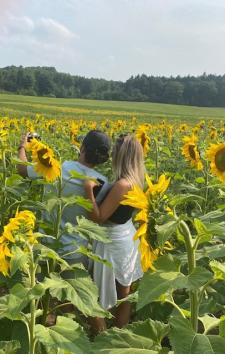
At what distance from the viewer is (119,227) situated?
12.0ft

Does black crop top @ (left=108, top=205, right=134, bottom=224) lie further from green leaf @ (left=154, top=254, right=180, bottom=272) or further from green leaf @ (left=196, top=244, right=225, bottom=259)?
green leaf @ (left=154, top=254, right=180, bottom=272)

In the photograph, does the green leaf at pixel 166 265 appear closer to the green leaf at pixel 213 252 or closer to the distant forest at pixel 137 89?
the green leaf at pixel 213 252

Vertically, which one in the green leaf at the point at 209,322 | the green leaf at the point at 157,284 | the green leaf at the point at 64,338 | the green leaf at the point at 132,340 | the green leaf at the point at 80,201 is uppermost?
the green leaf at the point at 157,284

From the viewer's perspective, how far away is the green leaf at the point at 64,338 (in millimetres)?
1972

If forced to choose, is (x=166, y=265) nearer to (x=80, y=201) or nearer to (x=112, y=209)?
(x=80, y=201)

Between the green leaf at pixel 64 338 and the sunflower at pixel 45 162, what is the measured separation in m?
1.62

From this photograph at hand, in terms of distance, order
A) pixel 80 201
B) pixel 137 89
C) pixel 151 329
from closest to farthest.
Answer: pixel 151 329 < pixel 80 201 < pixel 137 89

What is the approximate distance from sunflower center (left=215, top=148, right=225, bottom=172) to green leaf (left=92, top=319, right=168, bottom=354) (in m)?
2.10

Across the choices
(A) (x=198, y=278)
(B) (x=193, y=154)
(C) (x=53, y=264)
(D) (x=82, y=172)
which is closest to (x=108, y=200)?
(D) (x=82, y=172)

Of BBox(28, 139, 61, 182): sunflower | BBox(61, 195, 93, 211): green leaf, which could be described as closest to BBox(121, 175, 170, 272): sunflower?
BBox(61, 195, 93, 211): green leaf

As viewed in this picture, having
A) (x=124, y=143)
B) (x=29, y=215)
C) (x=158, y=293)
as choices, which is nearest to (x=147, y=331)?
(x=158, y=293)

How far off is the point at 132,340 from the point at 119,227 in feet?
5.96

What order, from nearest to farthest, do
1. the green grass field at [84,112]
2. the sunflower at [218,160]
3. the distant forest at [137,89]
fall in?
the sunflower at [218,160]
the green grass field at [84,112]
the distant forest at [137,89]

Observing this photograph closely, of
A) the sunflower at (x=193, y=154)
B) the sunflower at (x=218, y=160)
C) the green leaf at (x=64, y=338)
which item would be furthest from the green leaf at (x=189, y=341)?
the sunflower at (x=193, y=154)
